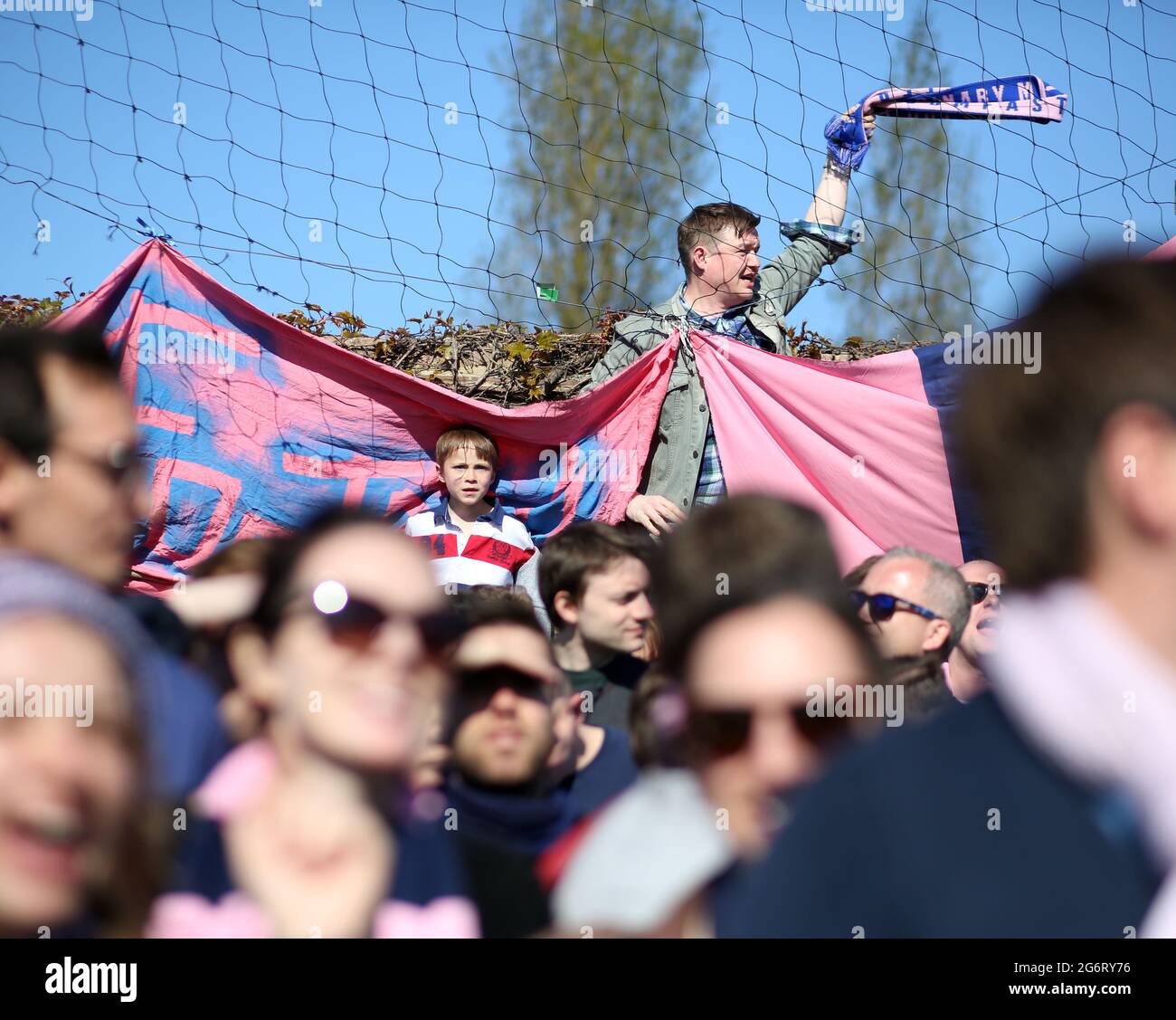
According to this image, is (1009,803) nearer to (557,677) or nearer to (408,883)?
(408,883)

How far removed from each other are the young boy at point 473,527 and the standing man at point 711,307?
354 millimetres

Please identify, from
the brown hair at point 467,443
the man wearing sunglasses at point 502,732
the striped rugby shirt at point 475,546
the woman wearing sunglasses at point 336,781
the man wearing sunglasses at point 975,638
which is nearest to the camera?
the woman wearing sunglasses at point 336,781

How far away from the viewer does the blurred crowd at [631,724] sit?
0.79 metres

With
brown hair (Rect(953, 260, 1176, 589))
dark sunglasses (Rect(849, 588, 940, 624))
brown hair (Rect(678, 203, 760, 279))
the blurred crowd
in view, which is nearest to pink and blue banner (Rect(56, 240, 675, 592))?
brown hair (Rect(678, 203, 760, 279))

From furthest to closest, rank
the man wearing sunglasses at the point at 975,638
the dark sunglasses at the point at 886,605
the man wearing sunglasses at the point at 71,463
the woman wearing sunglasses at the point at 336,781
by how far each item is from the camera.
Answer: the man wearing sunglasses at the point at 975,638 → the dark sunglasses at the point at 886,605 → the man wearing sunglasses at the point at 71,463 → the woman wearing sunglasses at the point at 336,781

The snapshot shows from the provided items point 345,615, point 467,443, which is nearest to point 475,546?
point 467,443

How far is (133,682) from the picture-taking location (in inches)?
38.7

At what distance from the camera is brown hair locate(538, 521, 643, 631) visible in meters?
2.48

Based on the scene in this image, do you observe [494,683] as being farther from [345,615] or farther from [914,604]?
[914,604]

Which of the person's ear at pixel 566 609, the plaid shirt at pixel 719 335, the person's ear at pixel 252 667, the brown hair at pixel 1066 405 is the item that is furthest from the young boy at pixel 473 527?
the brown hair at pixel 1066 405

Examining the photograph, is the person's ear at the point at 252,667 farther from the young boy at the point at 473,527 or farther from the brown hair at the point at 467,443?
the brown hair at the point at 467,443

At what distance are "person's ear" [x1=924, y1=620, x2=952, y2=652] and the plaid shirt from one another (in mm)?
1110

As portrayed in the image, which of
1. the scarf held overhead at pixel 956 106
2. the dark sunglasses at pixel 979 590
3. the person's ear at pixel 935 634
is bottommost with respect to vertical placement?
the person's ear at pixel 935 634

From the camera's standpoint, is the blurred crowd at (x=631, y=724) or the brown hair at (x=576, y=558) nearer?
the blurred crowd at (x=631, y=724)
